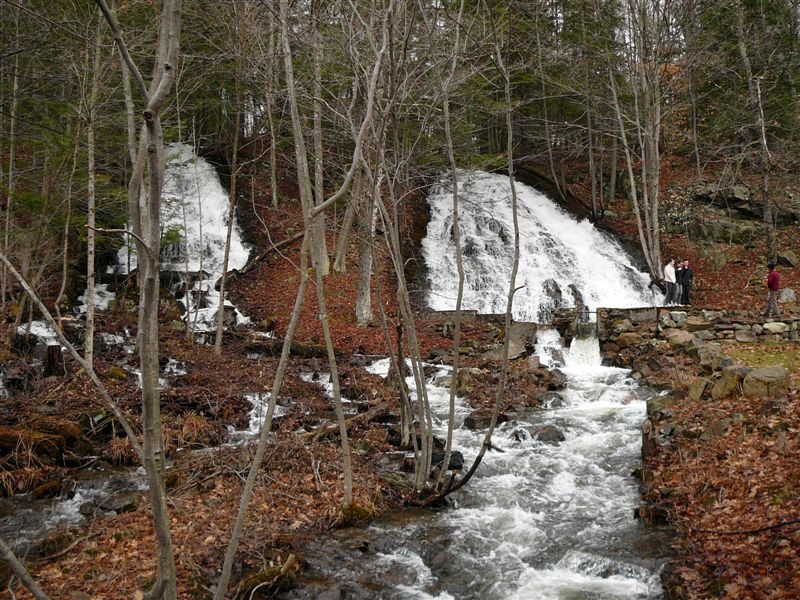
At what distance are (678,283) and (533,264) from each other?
478cm

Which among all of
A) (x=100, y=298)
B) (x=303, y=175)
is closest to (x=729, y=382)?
(x=303, y=175)

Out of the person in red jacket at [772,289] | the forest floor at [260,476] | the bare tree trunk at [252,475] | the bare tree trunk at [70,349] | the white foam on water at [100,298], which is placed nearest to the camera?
the bare tree trunk at [70,349]

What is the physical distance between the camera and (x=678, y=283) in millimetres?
16953

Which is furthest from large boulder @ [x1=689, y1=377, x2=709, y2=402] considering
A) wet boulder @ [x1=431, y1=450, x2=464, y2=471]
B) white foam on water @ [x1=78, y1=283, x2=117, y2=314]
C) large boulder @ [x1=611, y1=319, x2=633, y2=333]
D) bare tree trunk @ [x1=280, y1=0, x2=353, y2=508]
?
white foam on water @ [x1=78, y1=283, x2=117, y2=314]

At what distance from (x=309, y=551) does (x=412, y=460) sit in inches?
92.0

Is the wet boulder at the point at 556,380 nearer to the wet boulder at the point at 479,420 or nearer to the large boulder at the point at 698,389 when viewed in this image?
the wet boulder at the point at 479,420

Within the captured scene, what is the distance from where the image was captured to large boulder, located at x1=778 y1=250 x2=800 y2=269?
18.5 m

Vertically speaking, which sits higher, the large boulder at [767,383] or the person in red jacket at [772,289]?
the person in red jacket at [772,289]

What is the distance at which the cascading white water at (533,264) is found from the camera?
18.4 metres

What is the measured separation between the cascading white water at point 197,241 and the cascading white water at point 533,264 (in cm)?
660

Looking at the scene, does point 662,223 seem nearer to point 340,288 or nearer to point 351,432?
point 340,288

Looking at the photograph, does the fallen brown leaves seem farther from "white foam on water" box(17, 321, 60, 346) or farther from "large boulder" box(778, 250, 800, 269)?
"large boulder" box(778, 250, 800, 269)

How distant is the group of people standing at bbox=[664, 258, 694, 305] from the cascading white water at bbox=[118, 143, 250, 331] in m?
12.0

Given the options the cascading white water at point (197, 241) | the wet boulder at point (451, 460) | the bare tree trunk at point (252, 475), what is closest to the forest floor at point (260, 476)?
the wet boulder at point (451, 460)
